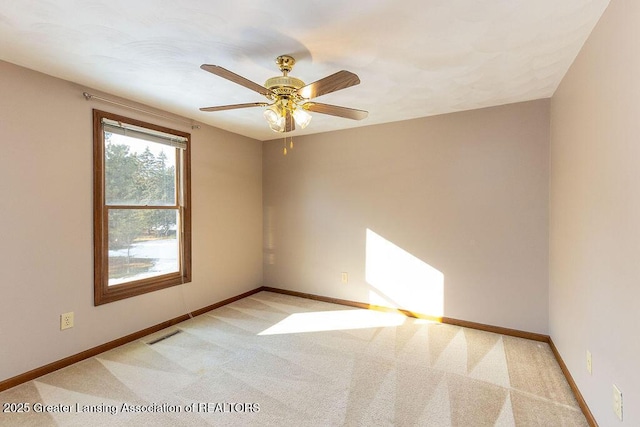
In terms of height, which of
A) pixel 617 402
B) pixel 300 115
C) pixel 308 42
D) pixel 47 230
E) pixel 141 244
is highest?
pixel 308 42

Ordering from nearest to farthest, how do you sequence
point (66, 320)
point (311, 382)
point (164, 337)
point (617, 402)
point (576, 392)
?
point (617, 402) < point (576, 392) < point (311, 382) < point (66, 320) < point (164, 337)

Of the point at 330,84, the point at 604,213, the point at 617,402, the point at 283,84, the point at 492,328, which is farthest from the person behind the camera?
the point at 492,328

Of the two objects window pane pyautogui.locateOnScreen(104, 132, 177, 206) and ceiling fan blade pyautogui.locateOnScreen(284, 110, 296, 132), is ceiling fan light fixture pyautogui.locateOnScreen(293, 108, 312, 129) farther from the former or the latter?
window pane pyautogui.locateOnScreen(104, 132, 177, 206)

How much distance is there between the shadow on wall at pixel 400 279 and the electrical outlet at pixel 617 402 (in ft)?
6.29

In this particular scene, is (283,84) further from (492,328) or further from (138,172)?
(492,328)

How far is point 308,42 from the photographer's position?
1917 mm

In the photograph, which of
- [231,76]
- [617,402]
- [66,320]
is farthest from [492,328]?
[66,320]

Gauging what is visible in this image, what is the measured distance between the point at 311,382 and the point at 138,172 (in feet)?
8.54

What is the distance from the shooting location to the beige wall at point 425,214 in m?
3.03

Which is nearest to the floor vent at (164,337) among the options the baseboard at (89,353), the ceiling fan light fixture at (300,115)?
the baseboard at (89,353)

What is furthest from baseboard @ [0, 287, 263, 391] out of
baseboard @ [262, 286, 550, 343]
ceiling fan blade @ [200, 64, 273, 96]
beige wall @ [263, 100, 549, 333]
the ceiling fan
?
ceiling fan blade @ [200, 64, 273, 96]

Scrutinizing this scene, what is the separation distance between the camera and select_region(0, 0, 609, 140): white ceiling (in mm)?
1595

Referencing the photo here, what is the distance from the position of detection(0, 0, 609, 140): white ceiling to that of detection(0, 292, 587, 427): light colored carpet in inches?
92.9

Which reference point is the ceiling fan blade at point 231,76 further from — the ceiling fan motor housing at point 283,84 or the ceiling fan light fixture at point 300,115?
the ceiling fan light fixture at point 300,115
